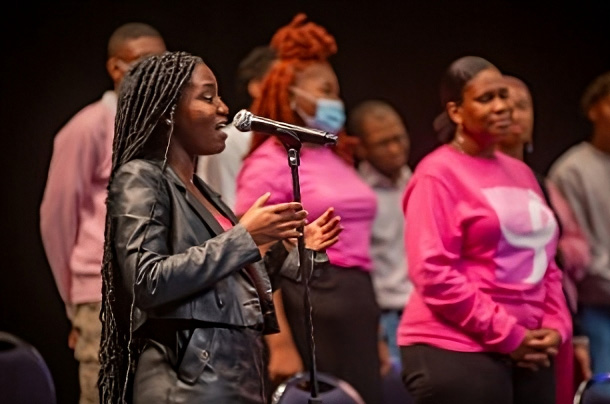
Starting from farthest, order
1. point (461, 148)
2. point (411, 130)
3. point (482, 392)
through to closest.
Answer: point (411, 130) < point (461, 148) < point (482, 392)

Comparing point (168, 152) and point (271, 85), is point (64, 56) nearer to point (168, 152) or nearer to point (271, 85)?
point (271, 85)

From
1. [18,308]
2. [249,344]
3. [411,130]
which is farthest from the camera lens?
[411,130]

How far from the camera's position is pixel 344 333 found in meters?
4.00

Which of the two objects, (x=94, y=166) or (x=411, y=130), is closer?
(x=94, y=166)

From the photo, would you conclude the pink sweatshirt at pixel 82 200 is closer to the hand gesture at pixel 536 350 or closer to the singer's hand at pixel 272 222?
the hand gesture at pixel 536 350

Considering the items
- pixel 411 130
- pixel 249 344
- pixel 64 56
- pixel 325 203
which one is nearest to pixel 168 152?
pixel 249 344

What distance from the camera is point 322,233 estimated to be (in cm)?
284

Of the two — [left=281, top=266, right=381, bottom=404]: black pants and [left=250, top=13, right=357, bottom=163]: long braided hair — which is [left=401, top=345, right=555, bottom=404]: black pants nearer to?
[left=281, top=266, right=381, bottom=404]: black pants

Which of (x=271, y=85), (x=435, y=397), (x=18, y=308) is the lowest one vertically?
(x=18, y=308)

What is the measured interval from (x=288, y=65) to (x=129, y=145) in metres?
1.45

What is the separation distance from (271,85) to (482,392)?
4.12 ft

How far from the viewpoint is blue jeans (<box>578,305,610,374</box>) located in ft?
14.6

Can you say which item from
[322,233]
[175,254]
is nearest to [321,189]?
[322,233]

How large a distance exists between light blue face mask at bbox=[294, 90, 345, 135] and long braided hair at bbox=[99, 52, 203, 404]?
49.9 inches
